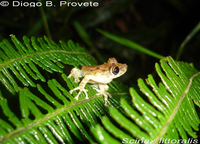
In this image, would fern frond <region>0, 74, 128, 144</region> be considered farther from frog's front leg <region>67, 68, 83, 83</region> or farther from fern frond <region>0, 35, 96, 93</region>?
frog's front leg <region>67, 68, 83, 83</region>

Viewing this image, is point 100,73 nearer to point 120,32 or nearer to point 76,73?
point 76,73

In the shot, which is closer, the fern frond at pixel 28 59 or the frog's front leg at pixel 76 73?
the fern frond at pixel 28 59

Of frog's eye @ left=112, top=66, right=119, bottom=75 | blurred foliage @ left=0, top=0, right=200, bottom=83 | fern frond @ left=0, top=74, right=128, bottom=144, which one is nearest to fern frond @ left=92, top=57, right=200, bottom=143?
fern frond @ left=0, top=74, right=128, bottom=144

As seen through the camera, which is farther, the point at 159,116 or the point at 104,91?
the point at 104,91

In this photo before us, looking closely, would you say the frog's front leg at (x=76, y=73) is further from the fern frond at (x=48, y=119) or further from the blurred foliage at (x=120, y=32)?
the blurred foliage at (x=120, y=32)

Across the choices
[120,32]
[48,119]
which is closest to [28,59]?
[48,119]

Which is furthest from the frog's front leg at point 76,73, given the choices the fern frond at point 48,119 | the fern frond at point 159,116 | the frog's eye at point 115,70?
the fern frond at point 159,116

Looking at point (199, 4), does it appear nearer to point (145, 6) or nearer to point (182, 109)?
point (145, 6)

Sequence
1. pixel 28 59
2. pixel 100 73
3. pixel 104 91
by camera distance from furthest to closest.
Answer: pixel 100 73, pixel 104 91, pixel 28 59
